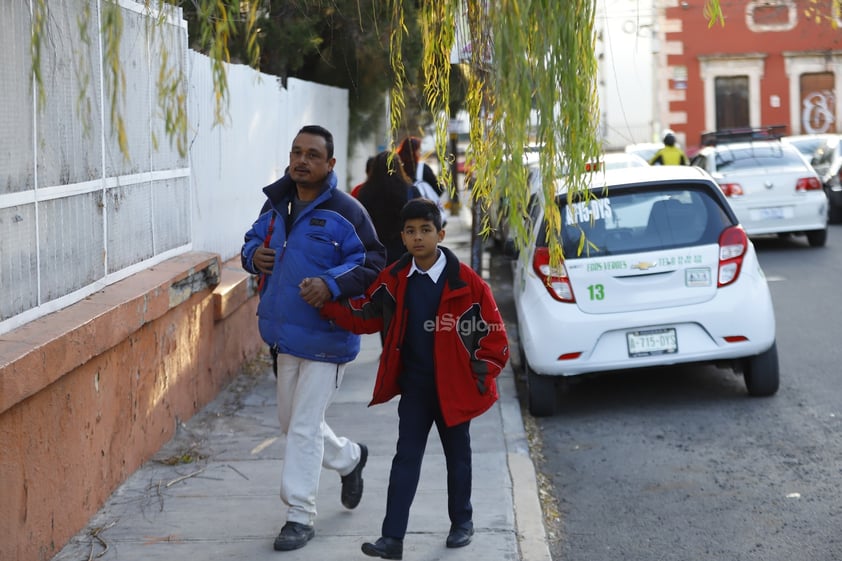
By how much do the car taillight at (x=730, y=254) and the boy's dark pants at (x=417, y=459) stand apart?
3.47m

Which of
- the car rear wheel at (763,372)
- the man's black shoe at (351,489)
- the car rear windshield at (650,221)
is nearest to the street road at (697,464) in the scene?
the car rear wheel at (763,372)

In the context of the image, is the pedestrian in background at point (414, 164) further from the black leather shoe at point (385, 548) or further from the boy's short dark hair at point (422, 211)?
the black leather shoe at point (385, 548)

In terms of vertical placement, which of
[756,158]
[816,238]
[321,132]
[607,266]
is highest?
[756,158]

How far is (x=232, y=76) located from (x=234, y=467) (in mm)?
4137

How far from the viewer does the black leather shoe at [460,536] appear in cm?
548

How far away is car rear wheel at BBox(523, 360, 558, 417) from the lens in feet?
27.5

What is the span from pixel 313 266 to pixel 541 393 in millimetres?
3256

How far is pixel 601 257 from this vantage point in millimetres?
8188

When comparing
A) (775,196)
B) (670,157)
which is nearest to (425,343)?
(775,196)

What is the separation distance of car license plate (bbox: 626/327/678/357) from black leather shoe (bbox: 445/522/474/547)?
2.95 metres

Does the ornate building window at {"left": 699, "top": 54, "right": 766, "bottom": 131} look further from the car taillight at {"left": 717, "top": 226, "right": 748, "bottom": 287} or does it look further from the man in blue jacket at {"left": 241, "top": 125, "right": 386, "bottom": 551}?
the man in blue jacket at {"left": 241, "top": 125, "right": 386, "bottom": 551}

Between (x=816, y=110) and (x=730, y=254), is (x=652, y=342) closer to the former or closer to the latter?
(x=730, y=254)

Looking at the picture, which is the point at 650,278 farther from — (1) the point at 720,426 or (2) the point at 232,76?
(2) the point at 232,76

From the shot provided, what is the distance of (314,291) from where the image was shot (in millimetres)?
5344
